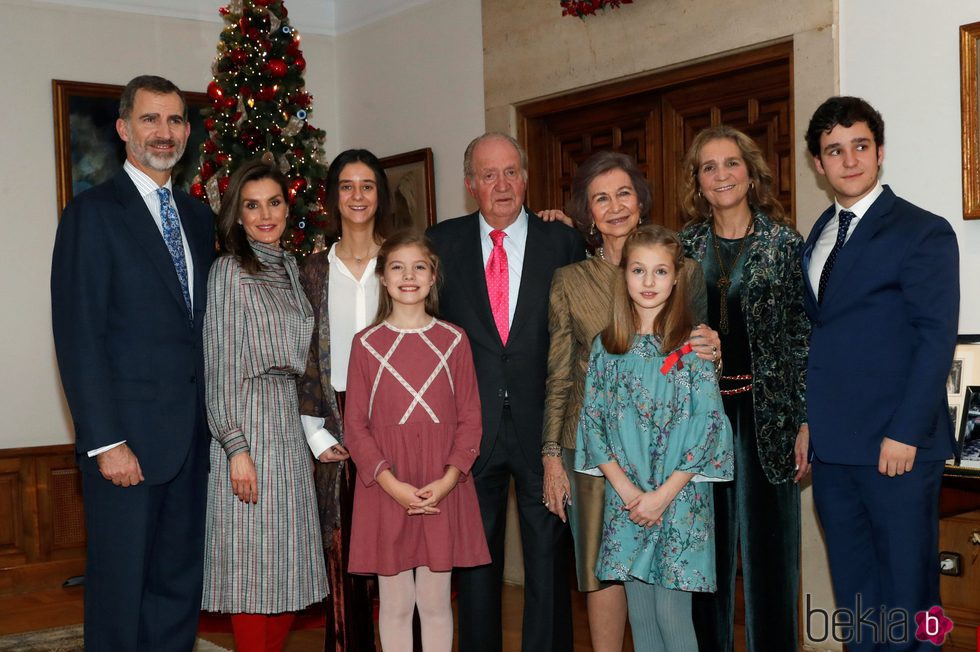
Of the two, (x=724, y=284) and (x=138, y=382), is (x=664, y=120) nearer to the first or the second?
(x=724, y=284)

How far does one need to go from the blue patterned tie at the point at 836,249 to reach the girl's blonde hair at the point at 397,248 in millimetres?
1133

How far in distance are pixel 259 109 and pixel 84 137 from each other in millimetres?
1200

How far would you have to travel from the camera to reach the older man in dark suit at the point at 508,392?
317 centimetres

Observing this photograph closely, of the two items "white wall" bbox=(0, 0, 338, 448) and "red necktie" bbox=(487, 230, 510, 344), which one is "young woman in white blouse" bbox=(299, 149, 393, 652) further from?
"white wall" bbox=(0, 0, 338, 448)

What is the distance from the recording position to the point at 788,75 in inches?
Answer: 173

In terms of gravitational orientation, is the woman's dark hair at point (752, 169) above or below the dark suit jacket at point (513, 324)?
above

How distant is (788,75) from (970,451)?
1859 millimetres

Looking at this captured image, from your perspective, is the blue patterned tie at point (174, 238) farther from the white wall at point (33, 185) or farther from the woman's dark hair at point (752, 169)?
the white wall at point (33, 185)

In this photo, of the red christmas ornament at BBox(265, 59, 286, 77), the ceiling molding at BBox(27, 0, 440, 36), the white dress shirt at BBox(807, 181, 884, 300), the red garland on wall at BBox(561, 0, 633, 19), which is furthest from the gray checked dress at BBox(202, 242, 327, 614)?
the ceiling molding at BBox(27, 0, 440, 36)

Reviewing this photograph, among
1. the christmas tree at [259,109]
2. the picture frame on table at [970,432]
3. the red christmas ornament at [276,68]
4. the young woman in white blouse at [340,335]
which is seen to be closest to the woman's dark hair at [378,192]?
the young woman in white blouse at [340,335]

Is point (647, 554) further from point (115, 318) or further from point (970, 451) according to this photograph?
point (115, 318)

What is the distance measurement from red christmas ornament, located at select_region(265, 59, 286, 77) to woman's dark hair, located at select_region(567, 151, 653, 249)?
2924 mm

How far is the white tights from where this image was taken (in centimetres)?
303

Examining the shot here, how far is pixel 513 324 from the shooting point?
3207 mm
